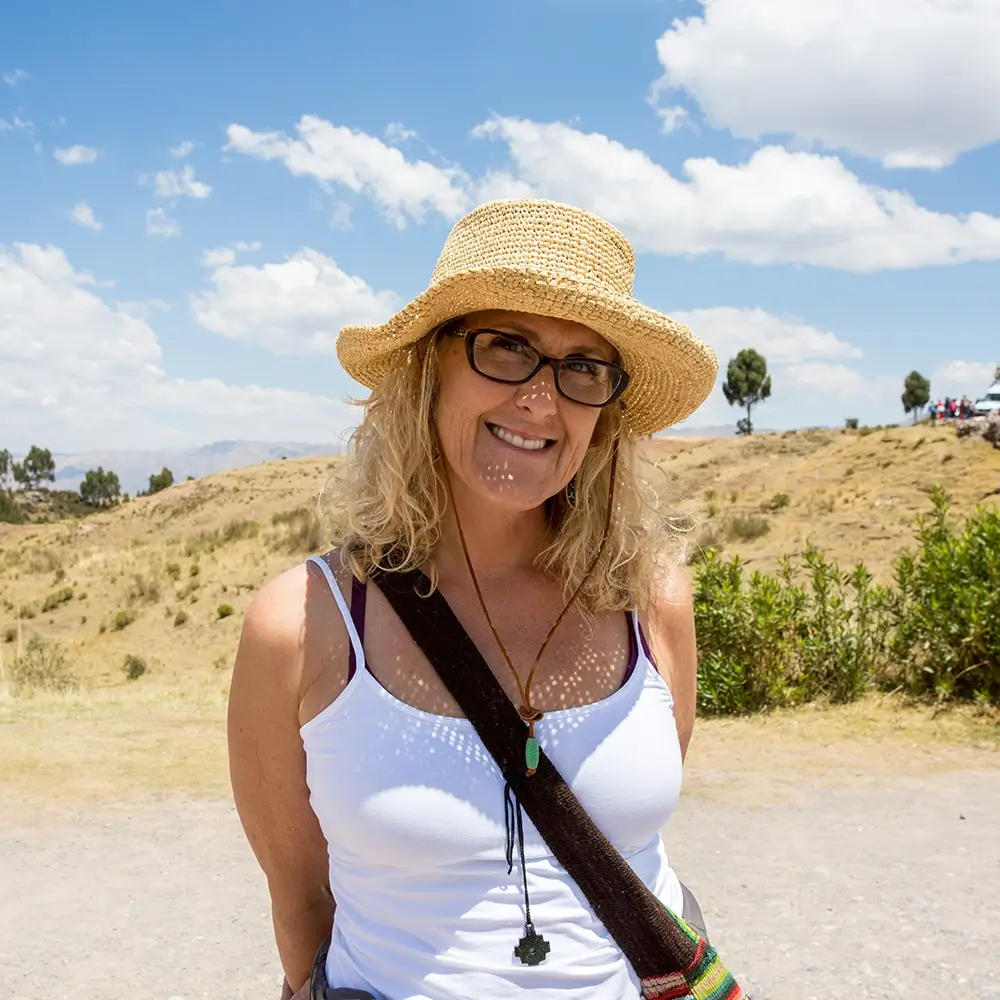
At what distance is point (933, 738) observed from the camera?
6578 mm

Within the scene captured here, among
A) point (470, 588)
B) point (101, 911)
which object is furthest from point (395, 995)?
point (101, 911)

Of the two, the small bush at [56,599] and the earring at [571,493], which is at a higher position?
the earring at [571,493]

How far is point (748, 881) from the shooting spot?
467 cm

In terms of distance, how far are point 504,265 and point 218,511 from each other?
44.6m

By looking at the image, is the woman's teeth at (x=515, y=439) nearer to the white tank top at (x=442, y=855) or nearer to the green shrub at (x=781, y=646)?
the white tank top at (x=442, y=855)

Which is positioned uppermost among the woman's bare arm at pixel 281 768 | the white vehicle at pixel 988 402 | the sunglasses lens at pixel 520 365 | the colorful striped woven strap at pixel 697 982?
the white vehicle at pixel 988 402

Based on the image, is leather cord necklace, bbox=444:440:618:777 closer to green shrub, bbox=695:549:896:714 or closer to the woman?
the woman

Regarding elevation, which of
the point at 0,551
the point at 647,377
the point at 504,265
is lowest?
the point at 0,551

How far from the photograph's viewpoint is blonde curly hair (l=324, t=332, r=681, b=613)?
1824mm

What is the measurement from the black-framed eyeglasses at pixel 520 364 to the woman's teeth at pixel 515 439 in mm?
93

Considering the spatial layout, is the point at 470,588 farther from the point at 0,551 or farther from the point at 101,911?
the point at 0,551

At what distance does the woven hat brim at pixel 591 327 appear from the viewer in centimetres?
170

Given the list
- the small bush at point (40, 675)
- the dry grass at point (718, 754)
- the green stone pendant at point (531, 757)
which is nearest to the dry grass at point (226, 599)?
the dry grass at point (718, 754)

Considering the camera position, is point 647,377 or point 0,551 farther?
point 0,551
